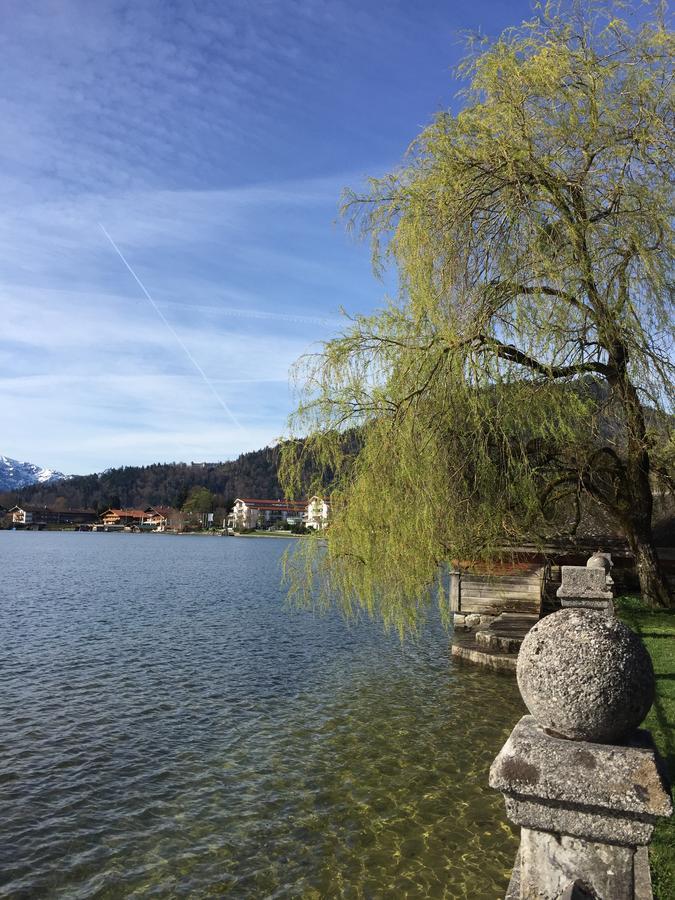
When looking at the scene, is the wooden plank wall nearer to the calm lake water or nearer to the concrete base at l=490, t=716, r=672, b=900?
the calm lake water

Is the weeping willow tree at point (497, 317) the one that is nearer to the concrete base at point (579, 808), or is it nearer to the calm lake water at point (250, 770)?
the calm lake water at point (250, 770)

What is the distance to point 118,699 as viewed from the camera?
12703 millimetres

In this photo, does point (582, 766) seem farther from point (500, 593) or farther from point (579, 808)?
point (500, 593)

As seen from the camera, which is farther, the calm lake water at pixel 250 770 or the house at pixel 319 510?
the house at pixel 319 510

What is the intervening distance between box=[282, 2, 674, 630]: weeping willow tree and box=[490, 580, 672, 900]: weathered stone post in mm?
7424

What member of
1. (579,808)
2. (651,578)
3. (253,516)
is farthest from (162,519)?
(579,808)

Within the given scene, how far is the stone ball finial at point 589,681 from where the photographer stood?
3021mm

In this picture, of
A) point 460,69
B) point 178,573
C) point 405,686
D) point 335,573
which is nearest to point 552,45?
point 460,69

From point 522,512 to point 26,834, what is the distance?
9.14 meters

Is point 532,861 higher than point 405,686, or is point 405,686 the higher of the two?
point 532,861

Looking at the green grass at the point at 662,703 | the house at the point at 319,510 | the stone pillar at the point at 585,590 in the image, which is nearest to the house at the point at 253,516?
the green grass at the point at 662,703

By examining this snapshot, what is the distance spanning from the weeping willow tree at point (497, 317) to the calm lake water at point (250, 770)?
7.18 feet

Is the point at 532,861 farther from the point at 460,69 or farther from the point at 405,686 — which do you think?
the point at 460,69

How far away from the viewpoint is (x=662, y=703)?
9.08 metres
